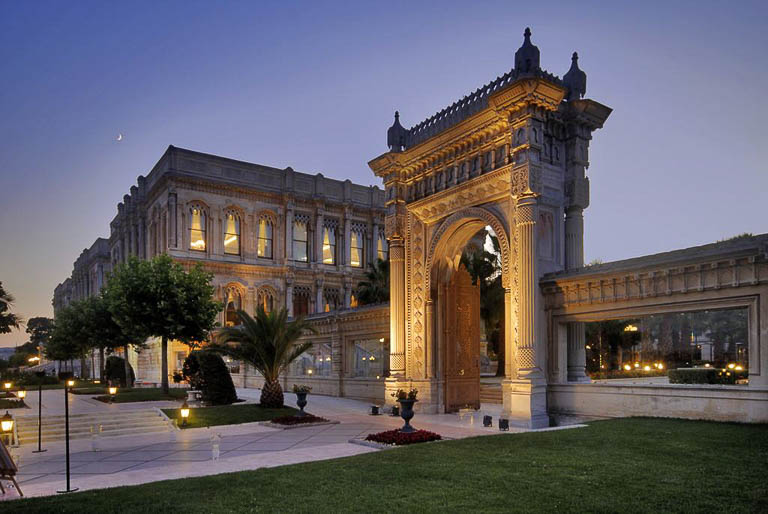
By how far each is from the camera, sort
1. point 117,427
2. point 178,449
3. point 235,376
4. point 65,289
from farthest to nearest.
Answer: point 65,289, point 235,376, point 117,427, point 178,449

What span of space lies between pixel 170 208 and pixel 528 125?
31.7 m

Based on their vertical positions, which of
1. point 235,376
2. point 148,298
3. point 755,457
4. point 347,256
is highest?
point 347,256

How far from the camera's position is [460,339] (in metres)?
20.2

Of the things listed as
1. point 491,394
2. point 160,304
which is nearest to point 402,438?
point 491,394

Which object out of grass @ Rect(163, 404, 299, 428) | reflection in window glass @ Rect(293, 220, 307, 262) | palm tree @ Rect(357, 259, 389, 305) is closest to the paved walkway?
grass @ Rect(163, 404, 299, 428)

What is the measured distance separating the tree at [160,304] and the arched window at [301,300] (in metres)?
20.1

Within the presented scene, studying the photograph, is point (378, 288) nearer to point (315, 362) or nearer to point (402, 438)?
point (315, 362)

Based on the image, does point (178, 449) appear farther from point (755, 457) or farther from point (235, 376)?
point (235, 376)

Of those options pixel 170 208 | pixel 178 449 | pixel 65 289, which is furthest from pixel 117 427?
pixel 65 289

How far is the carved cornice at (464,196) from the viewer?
17.0m

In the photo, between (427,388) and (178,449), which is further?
(427,388)

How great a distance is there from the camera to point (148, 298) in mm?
26141

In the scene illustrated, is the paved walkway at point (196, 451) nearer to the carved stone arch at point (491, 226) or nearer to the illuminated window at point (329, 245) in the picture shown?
the carved stone arch at point (491, 226)

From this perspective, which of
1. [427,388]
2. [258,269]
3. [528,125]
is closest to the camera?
[528,125]
